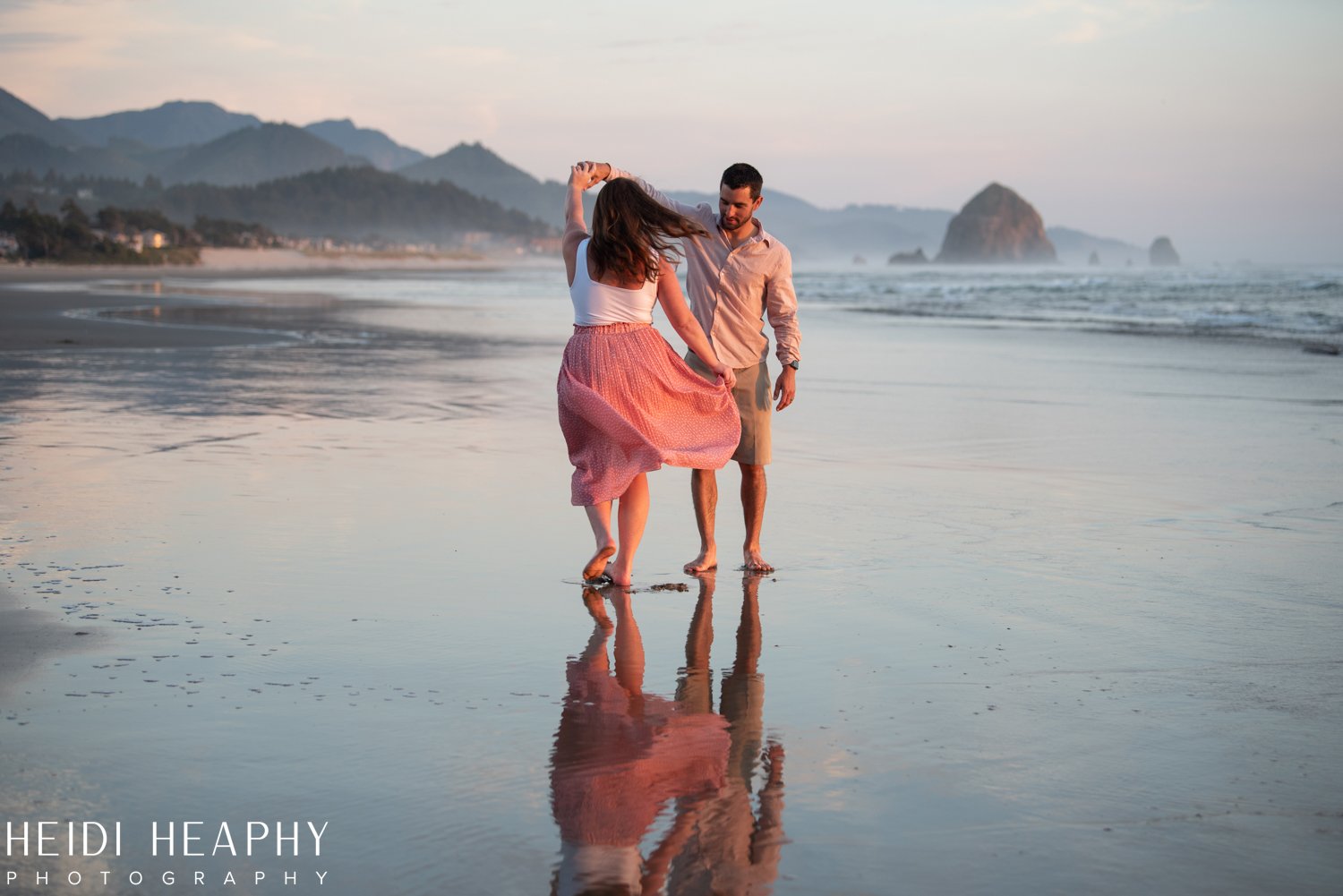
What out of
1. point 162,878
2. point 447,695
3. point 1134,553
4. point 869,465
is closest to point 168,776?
point 162,878

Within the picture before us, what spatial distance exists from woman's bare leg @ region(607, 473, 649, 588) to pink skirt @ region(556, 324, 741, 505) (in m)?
0.08

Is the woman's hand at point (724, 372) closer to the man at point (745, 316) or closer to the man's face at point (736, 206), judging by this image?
the man at point (745, 316)

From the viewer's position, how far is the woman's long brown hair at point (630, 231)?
4809mm

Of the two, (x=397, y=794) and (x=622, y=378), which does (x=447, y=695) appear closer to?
(x=397, y=794)

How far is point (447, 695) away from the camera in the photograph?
11.9 feet

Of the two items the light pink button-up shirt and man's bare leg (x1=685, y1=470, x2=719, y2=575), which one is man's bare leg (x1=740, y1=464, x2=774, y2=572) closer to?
man's bare leg (x1=685, y1=470, x2=719, y2=575)

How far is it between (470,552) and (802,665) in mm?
1920

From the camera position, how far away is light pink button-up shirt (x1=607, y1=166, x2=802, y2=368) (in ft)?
18.3

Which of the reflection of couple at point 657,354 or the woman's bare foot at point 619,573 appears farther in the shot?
the woman's bare foot at point 619,573

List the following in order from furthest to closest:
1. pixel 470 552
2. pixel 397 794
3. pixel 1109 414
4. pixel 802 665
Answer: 1. pixel 1109 414
2. pixel 470 552
3. pixel 802 665
4. pixel 397 794

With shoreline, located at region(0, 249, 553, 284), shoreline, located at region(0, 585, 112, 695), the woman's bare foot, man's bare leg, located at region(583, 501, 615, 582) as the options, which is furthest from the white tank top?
shoreline, located at region(0, 249, 553, 284)

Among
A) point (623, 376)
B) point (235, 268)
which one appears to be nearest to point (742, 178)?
point (623, 376)

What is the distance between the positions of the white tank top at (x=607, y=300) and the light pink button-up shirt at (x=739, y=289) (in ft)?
1.93

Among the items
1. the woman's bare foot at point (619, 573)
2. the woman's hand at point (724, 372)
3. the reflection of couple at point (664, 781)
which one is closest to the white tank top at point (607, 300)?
Result: the woman's hand at point (724, 372)
